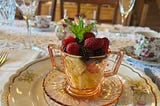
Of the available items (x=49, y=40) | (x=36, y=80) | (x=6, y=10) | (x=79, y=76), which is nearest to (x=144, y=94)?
(x=79, y=76)

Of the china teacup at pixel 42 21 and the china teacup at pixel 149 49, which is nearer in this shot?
the china teacup at pixel 149 49

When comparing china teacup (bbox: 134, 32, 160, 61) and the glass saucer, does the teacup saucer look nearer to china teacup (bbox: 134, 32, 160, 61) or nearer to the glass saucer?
china teacup (bbox: 134, 32, 160, 61)

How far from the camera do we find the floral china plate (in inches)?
19.4

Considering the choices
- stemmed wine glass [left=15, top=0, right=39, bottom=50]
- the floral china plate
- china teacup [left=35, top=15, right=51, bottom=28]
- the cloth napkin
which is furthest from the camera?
china teacup [left=35, top=15, right=51, bottom=28]

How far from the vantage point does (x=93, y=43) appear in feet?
1.64

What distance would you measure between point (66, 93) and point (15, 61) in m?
0.30

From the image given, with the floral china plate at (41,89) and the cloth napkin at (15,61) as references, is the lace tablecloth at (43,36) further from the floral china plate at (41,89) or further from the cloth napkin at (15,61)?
the floral china plate at (41,89)

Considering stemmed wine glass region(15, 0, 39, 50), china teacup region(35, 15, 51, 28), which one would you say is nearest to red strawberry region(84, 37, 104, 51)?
stemmed wine glass region(15, 0, 39, 50)

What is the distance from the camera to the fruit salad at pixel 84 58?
20.0 inches

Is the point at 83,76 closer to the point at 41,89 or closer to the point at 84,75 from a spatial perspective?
the point at 84,75

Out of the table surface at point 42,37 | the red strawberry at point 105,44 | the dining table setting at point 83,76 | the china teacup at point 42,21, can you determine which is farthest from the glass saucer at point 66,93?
the china teacup at point 42,21

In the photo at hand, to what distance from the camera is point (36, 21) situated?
3.76ft

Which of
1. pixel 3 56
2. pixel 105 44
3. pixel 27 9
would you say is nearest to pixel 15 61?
pixel 3 56

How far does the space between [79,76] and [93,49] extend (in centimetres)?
7
